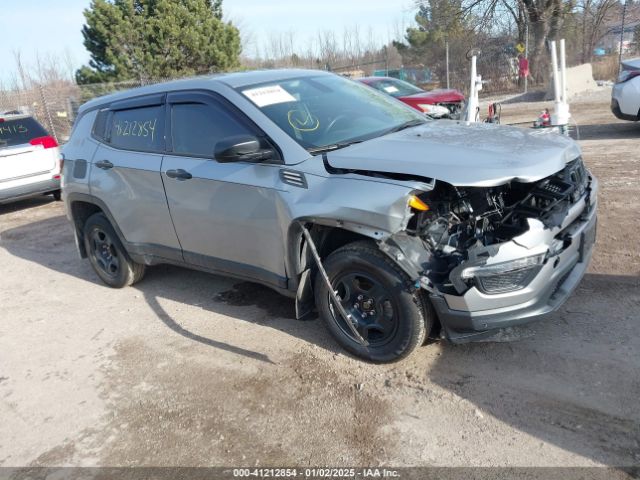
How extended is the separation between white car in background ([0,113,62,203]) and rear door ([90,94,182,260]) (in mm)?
5144

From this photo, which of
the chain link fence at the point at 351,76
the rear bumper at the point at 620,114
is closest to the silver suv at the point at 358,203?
the rear bumper at the point at 620,114

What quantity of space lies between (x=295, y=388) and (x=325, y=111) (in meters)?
2.04

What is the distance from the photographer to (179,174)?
173 inches

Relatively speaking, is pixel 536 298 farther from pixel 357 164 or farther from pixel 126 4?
pixel 126 4

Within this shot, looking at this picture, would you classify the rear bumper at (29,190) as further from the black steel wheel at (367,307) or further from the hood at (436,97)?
the black steel wheel at (367,307)

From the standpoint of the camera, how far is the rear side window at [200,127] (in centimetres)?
416

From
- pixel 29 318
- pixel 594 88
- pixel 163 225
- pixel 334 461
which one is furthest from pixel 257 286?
pixel 594 88

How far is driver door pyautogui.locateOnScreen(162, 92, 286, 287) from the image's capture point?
12.8 ft

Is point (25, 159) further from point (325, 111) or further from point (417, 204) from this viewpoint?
point (417, 204)

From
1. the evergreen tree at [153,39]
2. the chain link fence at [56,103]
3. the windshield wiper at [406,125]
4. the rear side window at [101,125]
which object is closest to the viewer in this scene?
the windshield wiper at [406,125]

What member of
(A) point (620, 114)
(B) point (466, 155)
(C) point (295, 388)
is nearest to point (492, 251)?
(B) point (466, 155)

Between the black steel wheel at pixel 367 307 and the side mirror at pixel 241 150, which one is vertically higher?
the side mirror at pixel 241 150

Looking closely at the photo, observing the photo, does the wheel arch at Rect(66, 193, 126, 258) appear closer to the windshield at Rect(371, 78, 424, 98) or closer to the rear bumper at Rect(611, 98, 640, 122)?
the windshield at Rect(371, 78, 424, 98)

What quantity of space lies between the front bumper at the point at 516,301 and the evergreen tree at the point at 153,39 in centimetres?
2194
